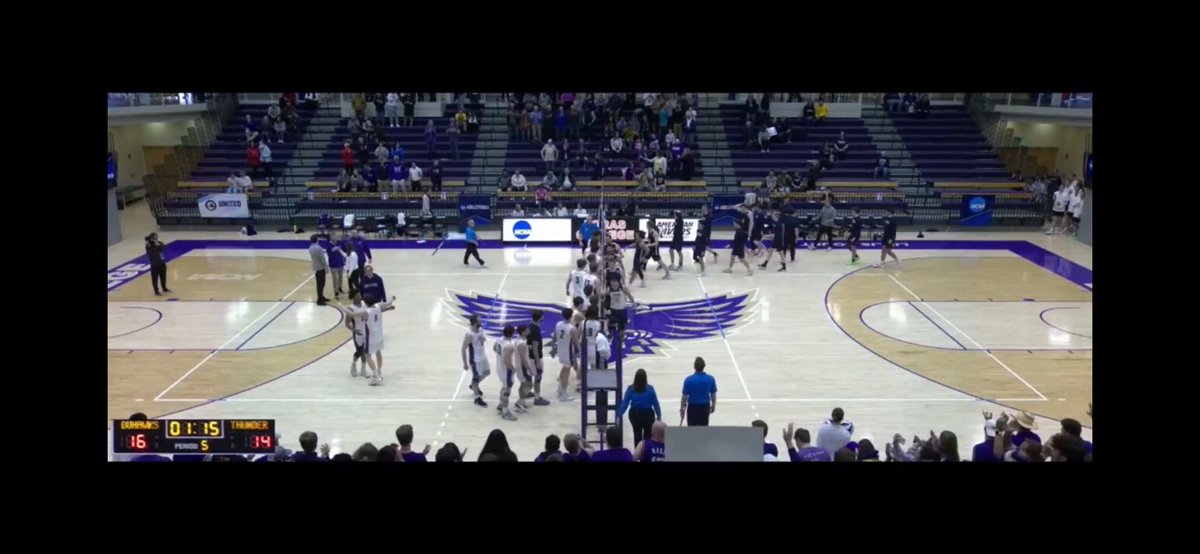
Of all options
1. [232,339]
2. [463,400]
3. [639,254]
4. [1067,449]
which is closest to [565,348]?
[463,400]

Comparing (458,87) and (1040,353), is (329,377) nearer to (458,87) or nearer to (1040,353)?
(458,87)

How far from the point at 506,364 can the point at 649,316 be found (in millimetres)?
5350

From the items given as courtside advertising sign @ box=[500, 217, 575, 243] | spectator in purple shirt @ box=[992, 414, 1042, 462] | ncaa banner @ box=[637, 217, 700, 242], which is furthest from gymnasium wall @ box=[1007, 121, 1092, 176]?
spectator in purple shirt @ box=[992, 414, 1042, 462]

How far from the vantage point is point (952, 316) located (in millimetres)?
16391

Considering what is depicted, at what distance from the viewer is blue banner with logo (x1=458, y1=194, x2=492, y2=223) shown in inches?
1032

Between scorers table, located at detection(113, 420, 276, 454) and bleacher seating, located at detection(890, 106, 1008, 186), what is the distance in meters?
25.6

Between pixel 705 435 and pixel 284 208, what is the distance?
2209 centimetres

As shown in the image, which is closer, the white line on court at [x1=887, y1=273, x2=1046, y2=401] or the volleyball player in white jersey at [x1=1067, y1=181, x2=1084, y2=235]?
the white line on court at [x1=887, y1=273, x2=1046, y2=401]

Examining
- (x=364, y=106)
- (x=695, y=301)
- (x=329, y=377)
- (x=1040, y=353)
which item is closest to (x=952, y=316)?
(x=1040, y=353)

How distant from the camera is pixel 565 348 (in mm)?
12023

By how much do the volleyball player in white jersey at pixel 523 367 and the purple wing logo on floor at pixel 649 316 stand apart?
266cm

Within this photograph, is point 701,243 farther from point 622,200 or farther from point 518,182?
point 518,182

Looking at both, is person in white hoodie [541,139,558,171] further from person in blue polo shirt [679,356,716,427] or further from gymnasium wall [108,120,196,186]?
person in blue polo shirt [679,356,716,427]

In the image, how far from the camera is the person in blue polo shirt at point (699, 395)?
1023cm
